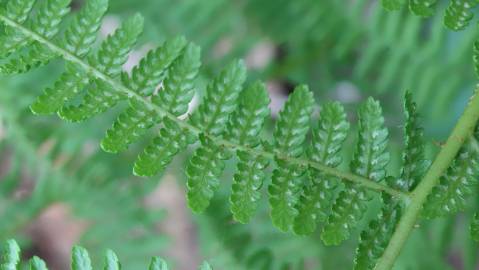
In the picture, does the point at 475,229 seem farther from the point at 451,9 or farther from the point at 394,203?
the point at 451,9

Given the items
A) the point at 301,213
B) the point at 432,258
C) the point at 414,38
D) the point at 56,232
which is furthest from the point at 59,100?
the point at 56,232

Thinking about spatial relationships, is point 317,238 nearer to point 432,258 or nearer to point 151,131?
point 432,258

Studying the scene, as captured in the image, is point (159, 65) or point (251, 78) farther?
point (251, 78)

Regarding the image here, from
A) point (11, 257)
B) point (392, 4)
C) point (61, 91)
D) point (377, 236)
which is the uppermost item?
point (392, 4)

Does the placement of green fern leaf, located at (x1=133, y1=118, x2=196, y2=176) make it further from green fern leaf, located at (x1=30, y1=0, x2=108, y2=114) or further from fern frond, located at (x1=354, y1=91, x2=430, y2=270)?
fern frond, located at (x1=354, y1=91, x2=430, y2=270)

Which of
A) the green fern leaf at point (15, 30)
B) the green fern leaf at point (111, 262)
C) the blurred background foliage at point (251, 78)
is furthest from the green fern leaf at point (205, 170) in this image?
the blurred background foliage at point (251, 78)

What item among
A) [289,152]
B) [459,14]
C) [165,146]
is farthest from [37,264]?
[459,14]
